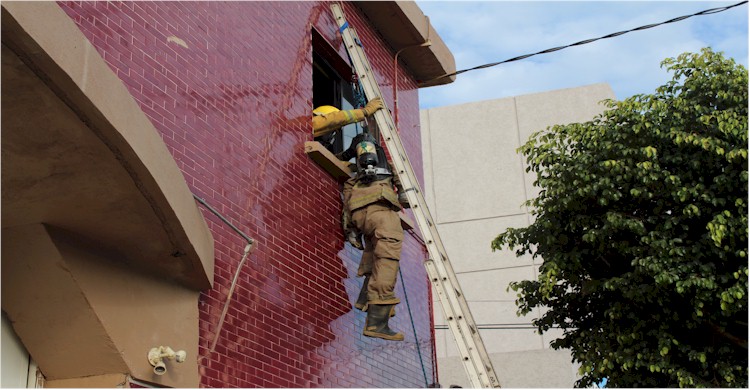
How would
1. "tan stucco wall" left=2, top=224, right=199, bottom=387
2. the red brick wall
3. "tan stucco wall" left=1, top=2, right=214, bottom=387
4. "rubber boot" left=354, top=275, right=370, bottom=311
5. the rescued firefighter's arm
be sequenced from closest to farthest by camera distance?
"tan stucco wall" left=1, top=2, right=214, bottom=387 → "tan stucco wall" left=2, top=224, right=199, bottom=387 → the red brick wall → "rubber boot" left=354, top=275, right=370, bottom=311 → the rescued firefighter's arm

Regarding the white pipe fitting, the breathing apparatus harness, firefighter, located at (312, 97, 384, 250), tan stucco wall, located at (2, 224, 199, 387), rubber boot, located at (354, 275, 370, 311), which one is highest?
firefighter, located at (312, 97, 384, 250)

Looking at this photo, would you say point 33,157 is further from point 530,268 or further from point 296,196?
point 530,268

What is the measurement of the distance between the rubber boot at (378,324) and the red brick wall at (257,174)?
14.6 inches

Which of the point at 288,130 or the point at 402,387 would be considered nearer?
the point at 288,130

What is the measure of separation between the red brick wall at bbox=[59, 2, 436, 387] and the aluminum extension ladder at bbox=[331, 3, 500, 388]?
617 mm

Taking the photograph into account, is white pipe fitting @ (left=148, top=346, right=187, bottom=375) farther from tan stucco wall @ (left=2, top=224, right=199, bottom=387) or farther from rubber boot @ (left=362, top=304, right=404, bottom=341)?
rubber boot @ (left=362, top=304, right=404, bottom=341)

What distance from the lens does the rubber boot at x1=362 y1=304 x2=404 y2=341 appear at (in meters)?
8.92

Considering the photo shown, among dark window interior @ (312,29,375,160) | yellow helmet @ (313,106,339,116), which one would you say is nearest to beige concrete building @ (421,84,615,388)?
dark window interior @ (312,29,375,160)

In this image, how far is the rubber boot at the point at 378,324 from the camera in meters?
8.92

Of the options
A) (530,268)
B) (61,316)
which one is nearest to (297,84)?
(61,316)

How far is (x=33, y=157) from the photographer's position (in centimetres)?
600

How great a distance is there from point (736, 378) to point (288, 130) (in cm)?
519

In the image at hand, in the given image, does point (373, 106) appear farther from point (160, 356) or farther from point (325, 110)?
point (160, 356)

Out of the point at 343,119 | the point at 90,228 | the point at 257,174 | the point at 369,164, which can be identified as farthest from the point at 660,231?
the point at 90,228
